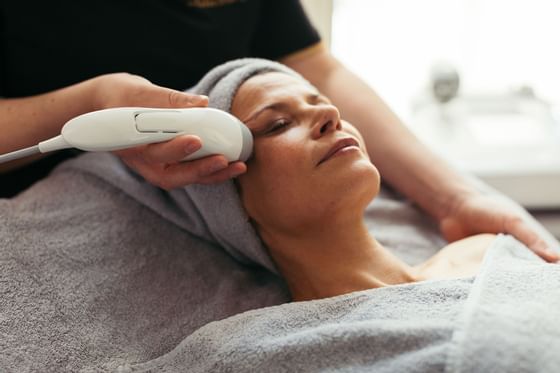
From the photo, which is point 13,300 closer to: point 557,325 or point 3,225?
point 3,225

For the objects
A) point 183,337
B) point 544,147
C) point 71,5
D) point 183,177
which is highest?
point 71,5

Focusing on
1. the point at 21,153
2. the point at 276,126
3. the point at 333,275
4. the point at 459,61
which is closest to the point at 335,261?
the point at 333,275

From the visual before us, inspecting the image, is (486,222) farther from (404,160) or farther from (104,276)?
(104,276)

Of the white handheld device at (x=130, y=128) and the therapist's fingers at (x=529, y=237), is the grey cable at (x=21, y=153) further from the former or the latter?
the therapist's fingers at (x=529, y=237)

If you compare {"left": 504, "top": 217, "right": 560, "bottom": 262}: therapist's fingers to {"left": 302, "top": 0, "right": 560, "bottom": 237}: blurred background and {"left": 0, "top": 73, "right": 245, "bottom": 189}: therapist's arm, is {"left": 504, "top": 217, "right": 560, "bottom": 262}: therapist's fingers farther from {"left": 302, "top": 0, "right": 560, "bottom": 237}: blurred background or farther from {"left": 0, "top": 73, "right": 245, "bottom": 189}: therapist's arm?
{"left": 302, "top": 0, "right": 560, "bottom": 237}: blurred background

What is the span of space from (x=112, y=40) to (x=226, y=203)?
15.2 inches

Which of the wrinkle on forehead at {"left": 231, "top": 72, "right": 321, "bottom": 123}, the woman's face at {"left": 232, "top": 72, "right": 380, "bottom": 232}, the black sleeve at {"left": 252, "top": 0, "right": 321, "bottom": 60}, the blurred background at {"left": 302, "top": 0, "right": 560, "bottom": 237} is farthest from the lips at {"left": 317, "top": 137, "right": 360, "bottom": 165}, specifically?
the blurred background at {"left": 302, "top": 0, "right": 560, "bottom": 237}

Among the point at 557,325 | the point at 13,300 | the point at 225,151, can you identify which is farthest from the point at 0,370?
the point at 557,325

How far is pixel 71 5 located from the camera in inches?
43.5

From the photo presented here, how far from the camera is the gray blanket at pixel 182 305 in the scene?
764 mm

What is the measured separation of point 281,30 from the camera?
4.42 ft

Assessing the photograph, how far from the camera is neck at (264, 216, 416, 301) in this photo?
3.29 feet

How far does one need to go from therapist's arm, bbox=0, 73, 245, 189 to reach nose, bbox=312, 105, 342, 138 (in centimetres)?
14

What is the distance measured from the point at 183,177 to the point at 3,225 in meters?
0.31
